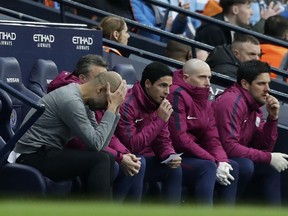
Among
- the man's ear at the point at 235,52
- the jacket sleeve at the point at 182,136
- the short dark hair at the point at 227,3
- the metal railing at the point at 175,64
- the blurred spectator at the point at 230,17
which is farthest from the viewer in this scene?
the short dark hair at the point at 227,3

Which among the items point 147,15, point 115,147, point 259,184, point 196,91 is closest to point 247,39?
point 259,184

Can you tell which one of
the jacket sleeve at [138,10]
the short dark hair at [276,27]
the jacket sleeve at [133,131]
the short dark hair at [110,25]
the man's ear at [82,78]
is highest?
the jacket sleeve at [138,10]

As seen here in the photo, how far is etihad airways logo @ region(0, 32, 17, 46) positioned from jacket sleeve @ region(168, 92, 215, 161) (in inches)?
64.4

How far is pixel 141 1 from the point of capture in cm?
1823

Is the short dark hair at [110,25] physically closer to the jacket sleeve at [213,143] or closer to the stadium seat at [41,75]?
the stadium seat at [41,75]

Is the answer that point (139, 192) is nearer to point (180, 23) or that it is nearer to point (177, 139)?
point (177, 139)

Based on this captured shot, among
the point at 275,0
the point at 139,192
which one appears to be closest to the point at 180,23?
the point at 275,0

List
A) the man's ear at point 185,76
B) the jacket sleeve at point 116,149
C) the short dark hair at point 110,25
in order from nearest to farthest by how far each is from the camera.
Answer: the jacket sleeve at point 116,149
the man's ear at point 185,76
the short dark hair at point 110,25

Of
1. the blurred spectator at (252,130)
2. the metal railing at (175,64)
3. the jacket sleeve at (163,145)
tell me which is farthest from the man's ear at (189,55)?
the jacket sleeve at (163,145)

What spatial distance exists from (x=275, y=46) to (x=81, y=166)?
624cm

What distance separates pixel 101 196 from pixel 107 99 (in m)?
0.84

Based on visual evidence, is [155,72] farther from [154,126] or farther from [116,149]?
[116,149]

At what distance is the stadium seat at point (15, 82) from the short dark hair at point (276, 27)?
18.7 ft

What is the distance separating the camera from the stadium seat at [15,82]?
12.5m
